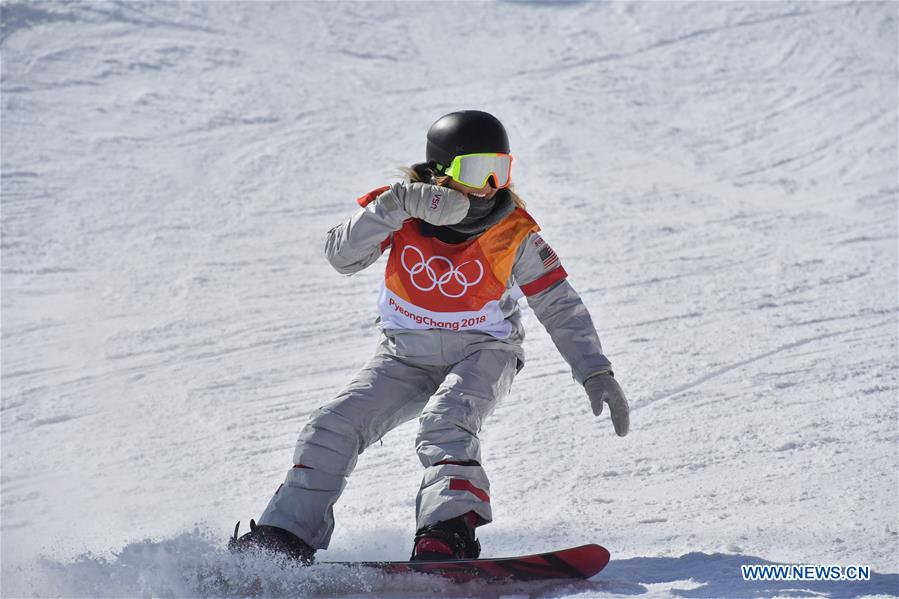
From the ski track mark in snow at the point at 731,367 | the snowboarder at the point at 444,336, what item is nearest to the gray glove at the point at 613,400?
the snowboarder at the point at 444,336

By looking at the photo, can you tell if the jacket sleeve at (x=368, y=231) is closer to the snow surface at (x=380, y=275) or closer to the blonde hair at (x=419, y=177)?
the blonde hair at (x=419, y=177)

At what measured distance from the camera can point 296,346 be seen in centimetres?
533

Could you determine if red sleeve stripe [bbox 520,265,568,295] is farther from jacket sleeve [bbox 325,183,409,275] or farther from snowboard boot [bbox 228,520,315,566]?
snowboard boot [bbox 228,520,315,566]

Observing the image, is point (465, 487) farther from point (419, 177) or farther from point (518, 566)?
point (419, 177)

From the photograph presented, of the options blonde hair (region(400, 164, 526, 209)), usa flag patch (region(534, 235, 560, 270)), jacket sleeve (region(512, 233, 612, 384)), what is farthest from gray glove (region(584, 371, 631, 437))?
blonde hair (region(400, 164, 526, 209))

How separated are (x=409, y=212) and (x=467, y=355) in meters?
0.51

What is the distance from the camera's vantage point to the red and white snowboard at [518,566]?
2684 millimetres

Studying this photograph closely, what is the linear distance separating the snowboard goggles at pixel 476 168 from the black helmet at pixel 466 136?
3 cm

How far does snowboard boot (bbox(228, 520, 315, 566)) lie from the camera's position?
279cm

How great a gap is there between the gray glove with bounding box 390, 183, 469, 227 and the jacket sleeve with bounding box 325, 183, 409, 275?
2.4 inches

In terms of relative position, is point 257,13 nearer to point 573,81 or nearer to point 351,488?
point 573,81

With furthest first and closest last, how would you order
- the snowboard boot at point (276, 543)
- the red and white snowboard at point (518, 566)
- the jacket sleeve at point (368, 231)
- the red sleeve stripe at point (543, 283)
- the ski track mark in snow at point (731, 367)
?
the ski track mark in snow at point (731, 367) → the red sleeve stripe at point (543, 283) → the jacket sleeve at point (368, 231) → the snowboard boot at point (276, 543) → the red and white snowboard at point (518, 566)

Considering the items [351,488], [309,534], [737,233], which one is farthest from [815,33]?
[309,534]

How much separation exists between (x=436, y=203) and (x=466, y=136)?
0.25 m
